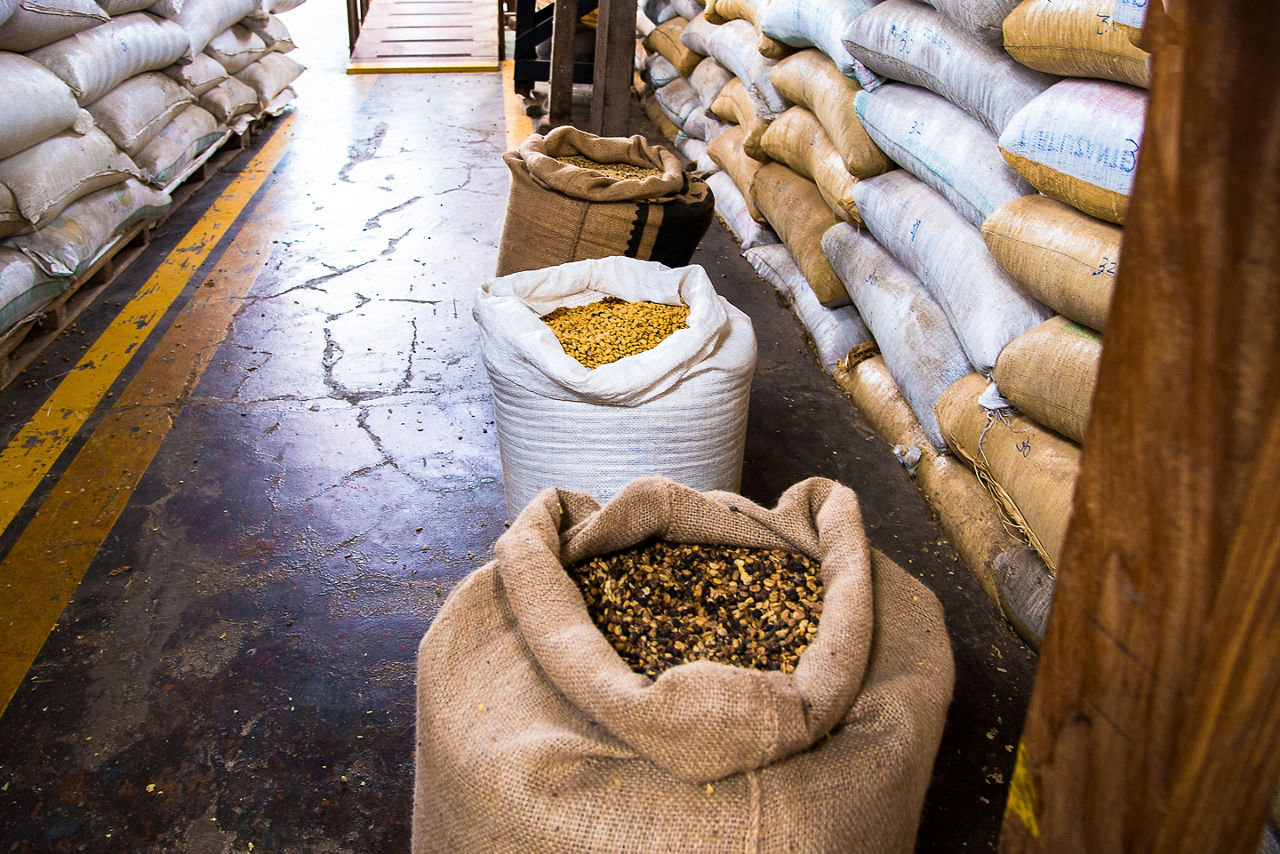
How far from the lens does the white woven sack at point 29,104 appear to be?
3.56 m

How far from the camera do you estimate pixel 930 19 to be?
312 cm

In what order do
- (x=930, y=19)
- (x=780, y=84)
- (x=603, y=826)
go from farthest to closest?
(x=780, y=84), (x=930, y=19), (x=603, y=826)

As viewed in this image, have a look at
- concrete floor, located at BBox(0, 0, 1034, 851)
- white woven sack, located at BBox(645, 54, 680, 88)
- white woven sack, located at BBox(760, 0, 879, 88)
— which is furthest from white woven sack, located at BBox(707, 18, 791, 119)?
white woven sack, located at BBox(645, 54, 680, 88)

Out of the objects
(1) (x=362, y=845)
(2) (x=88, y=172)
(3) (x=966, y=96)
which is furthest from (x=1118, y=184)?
(2) (x=88, y=172)

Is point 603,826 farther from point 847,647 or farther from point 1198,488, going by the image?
point 1198,488

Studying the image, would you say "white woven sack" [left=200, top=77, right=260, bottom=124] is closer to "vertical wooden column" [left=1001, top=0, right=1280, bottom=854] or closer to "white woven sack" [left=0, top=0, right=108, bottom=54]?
"white woven sack" [left=0, top=0, right=108, bottom=54]

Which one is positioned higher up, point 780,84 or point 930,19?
point 930,19

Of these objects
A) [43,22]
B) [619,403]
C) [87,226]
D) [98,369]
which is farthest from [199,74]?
[619,403]

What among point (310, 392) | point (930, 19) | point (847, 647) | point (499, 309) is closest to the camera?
point (847, 647)

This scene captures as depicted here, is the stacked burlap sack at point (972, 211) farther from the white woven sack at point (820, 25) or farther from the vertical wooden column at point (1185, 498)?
the vertical wooden column at point (1185, 498)

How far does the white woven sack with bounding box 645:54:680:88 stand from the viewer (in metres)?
7.47

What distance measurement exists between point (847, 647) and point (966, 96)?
7.28 ft

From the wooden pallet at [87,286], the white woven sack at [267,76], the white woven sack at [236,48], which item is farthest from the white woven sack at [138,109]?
the white woven sack at [267,76]

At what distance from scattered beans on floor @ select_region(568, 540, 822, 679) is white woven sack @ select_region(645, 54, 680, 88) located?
6.44m
